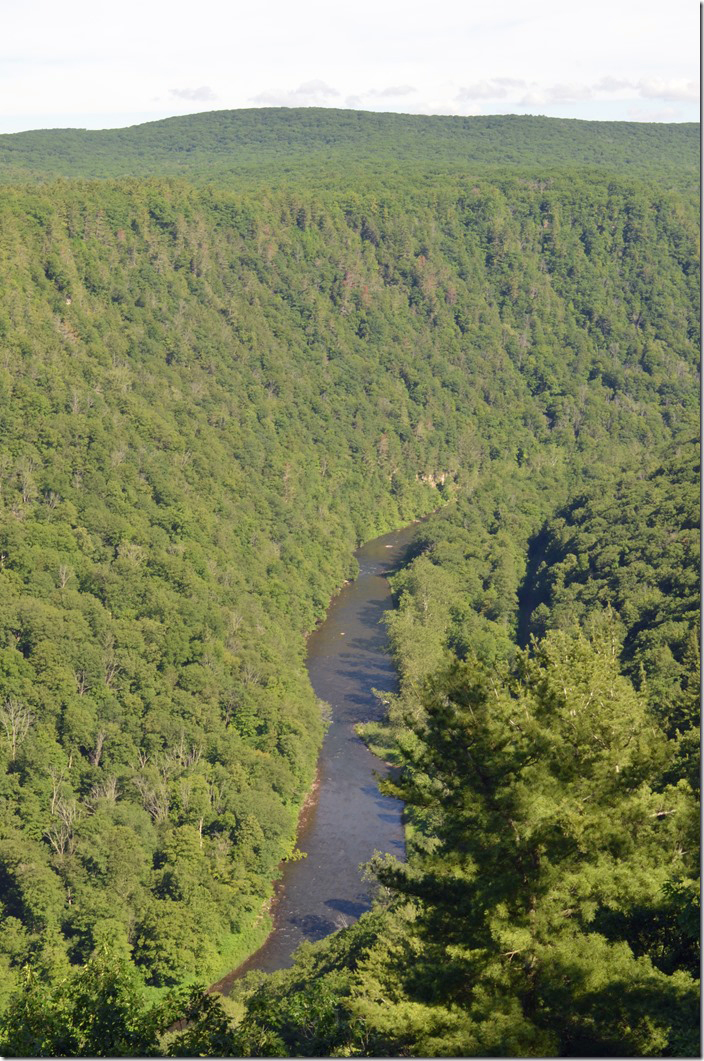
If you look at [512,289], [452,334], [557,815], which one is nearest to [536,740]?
[557,815]

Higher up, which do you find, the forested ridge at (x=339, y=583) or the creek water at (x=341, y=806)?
the forested ridge at (x=339, y=583)

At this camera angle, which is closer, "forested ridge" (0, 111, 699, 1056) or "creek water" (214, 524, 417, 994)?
"forested ridge" (0, 111, 699, 1056)

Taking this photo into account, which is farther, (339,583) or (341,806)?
(339,583)

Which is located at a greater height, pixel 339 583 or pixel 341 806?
pixel 339 583

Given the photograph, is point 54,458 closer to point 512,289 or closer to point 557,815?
point 557,815

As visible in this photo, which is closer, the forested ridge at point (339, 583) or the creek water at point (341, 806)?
the forested ridge at point (339, 583)
